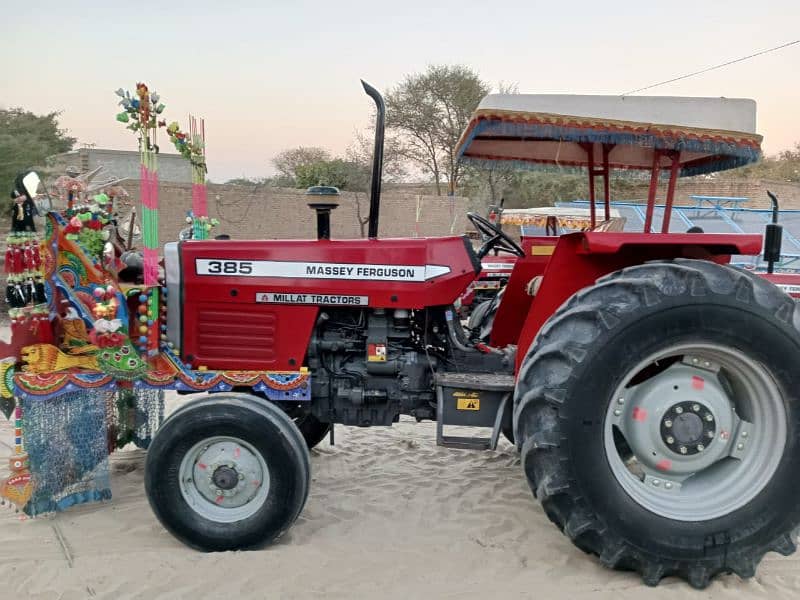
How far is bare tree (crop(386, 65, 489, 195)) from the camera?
24172 millimetres

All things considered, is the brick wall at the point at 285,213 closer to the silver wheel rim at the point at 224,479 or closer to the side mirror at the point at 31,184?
the side mirror at the point at 31,184

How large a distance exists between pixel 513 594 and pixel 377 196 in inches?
76.4

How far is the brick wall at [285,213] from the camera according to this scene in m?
16.8

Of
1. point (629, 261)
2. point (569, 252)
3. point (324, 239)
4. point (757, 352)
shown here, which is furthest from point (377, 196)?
point (757, 352)

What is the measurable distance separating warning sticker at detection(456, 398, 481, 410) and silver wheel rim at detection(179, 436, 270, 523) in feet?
3.40

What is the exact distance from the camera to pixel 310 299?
11.2 ft

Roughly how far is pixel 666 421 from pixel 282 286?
6.49 feet

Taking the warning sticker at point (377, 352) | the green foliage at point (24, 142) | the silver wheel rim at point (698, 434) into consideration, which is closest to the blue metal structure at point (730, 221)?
the warning sticker at point (377, 352)

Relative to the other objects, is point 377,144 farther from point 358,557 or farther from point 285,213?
point 285,213

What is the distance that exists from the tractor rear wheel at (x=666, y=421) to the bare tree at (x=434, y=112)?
21404 millimetres

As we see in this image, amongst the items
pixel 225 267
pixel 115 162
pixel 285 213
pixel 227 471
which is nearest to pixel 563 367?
pixel 227 471

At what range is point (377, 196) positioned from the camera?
10.7ft

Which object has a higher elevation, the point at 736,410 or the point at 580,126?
the point at 580,126

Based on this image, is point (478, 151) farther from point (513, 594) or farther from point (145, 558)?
point (145, 558)
